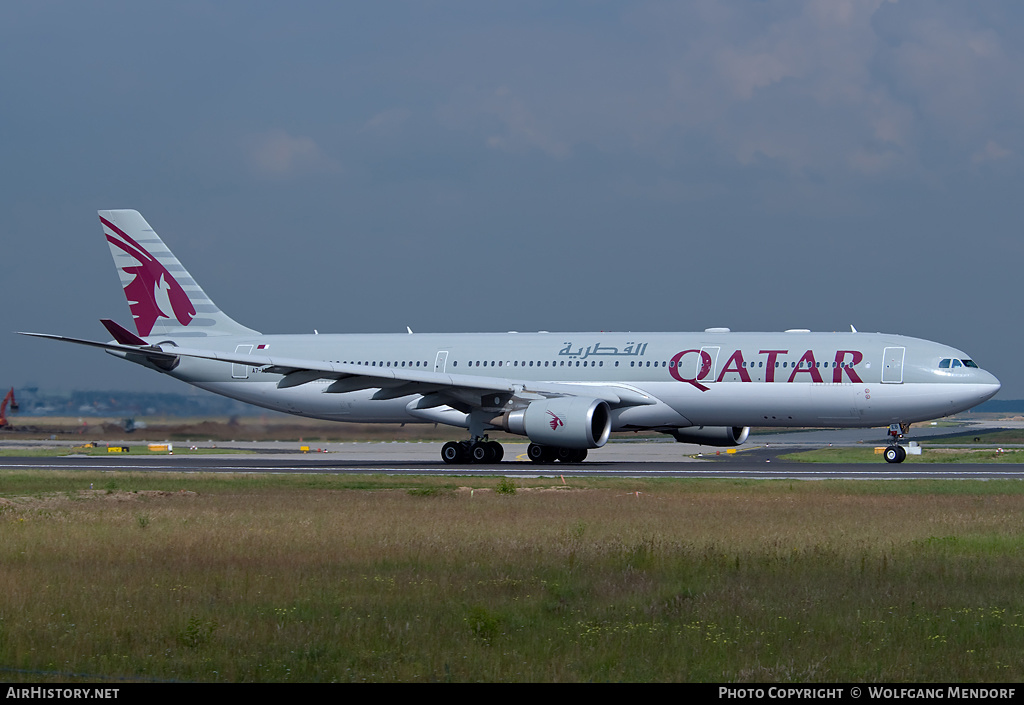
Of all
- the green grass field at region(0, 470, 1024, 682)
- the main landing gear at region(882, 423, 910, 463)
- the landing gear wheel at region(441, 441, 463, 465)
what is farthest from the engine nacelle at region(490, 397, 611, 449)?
the green grass field at region(0, 470, 1024, 682)

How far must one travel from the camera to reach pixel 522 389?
38.3m

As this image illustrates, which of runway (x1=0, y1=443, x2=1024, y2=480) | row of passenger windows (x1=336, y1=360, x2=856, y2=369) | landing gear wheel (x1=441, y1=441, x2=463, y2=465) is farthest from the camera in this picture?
landing gear wheel (x1=441, y1=441, x2=463, y2=465)

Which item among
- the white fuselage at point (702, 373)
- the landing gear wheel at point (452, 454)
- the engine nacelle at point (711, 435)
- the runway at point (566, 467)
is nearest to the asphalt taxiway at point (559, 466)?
the runway at point (566, 467)

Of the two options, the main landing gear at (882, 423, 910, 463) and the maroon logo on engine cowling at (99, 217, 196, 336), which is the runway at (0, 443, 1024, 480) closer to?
the main landing gear at (882, 423, 910, 463)

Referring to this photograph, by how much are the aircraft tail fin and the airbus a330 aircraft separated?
0.22 ft

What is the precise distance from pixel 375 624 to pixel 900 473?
25596 mm

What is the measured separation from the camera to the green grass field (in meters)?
9.48

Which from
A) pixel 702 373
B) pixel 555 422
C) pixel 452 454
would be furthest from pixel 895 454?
pixel 452 454

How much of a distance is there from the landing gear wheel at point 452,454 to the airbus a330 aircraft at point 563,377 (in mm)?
47

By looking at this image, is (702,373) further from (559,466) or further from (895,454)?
(895,454)

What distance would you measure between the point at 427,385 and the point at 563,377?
479 cm

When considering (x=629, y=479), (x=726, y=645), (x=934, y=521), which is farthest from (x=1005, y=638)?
(x=629, y=479)

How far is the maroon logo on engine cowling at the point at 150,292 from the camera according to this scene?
46094 mm
